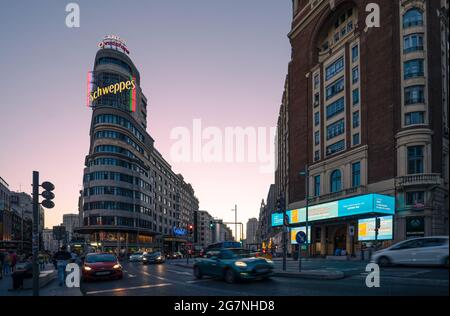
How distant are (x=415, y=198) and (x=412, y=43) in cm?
1590

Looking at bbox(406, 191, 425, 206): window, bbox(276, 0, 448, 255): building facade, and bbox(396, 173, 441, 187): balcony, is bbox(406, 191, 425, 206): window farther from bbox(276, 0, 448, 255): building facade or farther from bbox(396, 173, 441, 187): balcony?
bbox(396, 173, 441, 187): balcony

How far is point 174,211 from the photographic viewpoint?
135250 millimetres

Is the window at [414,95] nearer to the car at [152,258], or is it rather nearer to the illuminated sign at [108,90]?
the car at [152,258]

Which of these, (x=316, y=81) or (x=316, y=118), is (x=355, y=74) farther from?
(x=316, y=118)

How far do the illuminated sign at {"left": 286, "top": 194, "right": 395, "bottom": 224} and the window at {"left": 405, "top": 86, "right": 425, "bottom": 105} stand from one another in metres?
10.2

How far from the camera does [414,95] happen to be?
39.0 meters

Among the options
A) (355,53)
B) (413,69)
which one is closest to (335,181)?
(355,53)

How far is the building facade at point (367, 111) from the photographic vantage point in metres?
36.8

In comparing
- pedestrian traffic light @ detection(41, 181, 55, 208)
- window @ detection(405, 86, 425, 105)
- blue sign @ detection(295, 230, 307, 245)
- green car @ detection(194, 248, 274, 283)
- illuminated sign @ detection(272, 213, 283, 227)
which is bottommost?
illuminated sign @ detection(272, 213, 283, 227)

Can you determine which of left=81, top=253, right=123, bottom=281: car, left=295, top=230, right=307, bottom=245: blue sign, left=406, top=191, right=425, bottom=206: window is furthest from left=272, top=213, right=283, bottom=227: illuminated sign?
left=81, top=253, right=123, bottom=281: car

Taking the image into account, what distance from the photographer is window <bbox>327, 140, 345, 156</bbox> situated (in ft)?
164
